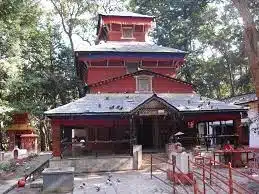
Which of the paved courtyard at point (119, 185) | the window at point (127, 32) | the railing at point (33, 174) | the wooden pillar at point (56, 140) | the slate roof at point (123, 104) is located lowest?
the railing at point (33, 174)

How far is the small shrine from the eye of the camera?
36469mm

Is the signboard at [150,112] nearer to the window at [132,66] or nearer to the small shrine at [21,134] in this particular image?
the window at [132,66]

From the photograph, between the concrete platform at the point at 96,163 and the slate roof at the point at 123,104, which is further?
the slate roof at the point at 123,104

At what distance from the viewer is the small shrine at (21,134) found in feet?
120

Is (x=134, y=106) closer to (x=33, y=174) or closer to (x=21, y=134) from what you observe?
(x=33, y=174)

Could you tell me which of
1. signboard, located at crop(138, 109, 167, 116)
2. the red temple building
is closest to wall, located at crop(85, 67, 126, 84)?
the red temple building

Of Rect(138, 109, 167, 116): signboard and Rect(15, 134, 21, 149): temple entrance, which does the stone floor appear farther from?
Rect(15, 134, 21, 149): temple entrance

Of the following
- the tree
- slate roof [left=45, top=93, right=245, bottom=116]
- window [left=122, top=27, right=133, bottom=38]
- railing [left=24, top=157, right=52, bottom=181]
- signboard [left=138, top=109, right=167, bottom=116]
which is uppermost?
window [left=122, top=27, right=133, bottom=38]

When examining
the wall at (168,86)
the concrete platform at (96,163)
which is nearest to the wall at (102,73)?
the wall at (168,86)

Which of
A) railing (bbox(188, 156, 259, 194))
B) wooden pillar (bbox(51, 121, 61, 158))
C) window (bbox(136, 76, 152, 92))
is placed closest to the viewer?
railing (bbox(188, 156, 259, 194))

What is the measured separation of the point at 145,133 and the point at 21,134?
15405 mm

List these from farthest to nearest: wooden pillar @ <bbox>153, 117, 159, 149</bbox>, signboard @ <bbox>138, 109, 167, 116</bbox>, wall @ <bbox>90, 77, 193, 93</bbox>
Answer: wall @ <bbox>90, 77, 193, 93</bbox> < wooden pillar @ <bbox>153, 117, 159, 149</bbox> < signboard @ <bbox>138, 109, 167, 116</bbox>

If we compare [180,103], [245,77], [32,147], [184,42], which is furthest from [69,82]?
[180,103]

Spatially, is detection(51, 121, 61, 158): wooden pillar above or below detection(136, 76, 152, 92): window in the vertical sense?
below
